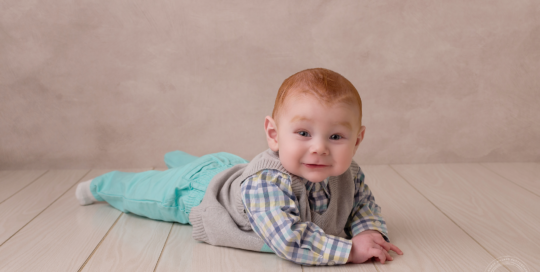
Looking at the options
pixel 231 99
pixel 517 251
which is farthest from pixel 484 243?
pixel 231 99

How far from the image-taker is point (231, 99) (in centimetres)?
183

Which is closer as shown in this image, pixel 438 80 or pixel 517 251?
pixel 517 251

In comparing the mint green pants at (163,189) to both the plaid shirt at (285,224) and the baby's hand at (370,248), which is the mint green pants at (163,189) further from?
the baby's hand at (370,248)

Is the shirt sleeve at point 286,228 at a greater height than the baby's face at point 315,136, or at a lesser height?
lesser

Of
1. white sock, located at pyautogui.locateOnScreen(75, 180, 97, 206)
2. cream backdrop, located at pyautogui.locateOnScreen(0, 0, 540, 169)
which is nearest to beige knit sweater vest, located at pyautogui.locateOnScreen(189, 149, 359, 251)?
white sock, located at pyautogui.locateOnScreen(75, 180, 97, 206)

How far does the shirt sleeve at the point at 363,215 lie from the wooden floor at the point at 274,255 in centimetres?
8

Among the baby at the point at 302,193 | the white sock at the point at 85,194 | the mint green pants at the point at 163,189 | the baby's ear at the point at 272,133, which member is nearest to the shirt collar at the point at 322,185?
the baby at the point at 302,193

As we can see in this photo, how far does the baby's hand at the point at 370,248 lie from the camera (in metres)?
0.98

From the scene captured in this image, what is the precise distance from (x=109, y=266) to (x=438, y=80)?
56.9 inches

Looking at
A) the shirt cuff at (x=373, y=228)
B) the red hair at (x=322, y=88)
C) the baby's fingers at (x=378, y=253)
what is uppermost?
the red hair at (x=322, y=88)

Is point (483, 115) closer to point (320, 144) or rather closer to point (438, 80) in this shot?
point (438, 80)

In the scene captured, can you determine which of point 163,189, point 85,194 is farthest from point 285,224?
point 85,194

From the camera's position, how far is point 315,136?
94 cm

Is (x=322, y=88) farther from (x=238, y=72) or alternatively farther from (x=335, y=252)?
(x=238, y=72)
